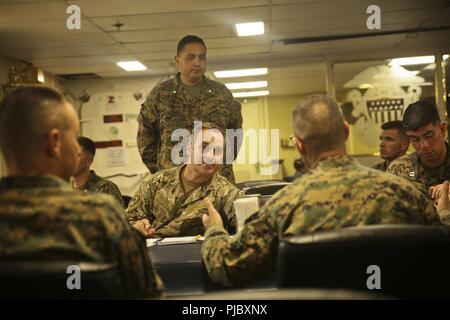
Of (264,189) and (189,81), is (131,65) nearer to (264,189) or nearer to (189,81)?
(189,81)

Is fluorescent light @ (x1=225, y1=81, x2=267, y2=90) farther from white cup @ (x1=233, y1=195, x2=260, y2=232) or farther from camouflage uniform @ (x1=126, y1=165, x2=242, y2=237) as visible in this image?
white cup @ (x1=233, y1=195, x2=260, y2=232)

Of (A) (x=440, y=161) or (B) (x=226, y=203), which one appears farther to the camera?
(A) (x=440, y=161)

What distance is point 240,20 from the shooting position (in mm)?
5391

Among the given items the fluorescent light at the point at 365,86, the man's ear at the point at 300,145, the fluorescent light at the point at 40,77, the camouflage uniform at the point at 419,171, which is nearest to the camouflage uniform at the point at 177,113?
the camouflage uniform at the point at 419,171

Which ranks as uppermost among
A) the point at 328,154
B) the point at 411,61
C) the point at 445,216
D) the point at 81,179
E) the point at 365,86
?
the point at 411,61

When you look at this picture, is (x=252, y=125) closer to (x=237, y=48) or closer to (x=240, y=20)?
(x=237, y=48)

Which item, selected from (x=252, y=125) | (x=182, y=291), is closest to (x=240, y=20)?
(x=182, y=291)

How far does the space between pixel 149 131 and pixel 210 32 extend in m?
2.41

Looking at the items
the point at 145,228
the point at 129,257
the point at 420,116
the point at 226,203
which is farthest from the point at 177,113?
the point at 129,257

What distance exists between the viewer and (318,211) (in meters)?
1.46

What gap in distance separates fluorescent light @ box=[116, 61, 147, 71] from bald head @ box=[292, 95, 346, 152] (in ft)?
19.1

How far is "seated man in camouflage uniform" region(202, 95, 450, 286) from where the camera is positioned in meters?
1.46

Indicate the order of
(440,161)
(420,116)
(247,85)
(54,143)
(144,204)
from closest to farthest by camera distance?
(54,143), (144,204), (420,116), (440,161), (247,85)

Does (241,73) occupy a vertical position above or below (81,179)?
above
